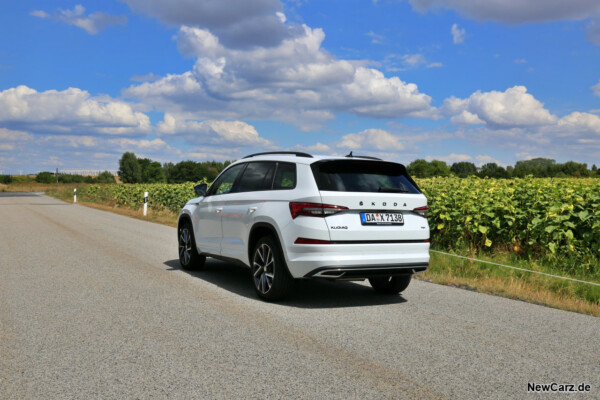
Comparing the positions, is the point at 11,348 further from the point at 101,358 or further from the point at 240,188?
the point at 240,188

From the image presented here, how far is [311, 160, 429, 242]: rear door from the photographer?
605cm

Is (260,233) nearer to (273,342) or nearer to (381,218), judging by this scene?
(381,218)

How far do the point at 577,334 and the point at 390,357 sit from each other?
213 centimetres

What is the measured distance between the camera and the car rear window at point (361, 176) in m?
6.21

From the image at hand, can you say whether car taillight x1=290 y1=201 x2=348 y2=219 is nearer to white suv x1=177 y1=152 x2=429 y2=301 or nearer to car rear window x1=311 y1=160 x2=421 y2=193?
white suv x1=177 y1=152 x2=429 y2=301

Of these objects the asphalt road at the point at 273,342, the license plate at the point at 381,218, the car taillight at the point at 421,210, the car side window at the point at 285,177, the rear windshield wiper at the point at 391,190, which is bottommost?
the asphalt road at the point at 273,342

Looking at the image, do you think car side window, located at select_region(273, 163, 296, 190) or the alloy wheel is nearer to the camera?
car side window, located at select_region(273, 163, 296, 190)

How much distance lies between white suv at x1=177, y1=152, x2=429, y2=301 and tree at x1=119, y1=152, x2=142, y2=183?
153585 millimetres

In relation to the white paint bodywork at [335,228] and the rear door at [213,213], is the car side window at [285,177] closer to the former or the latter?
the white paint bodywork at [335,228]

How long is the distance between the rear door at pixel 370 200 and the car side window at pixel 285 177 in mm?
328

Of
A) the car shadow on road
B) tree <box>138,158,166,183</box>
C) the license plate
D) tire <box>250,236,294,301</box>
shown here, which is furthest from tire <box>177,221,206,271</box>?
tree <box>138,158,166,183</box>

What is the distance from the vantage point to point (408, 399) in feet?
11.7

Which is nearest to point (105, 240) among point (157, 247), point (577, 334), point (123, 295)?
point (157, 247)

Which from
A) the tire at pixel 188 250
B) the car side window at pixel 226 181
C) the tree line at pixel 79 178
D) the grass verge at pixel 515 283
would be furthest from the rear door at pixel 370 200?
the tree line at pixel 79 178
